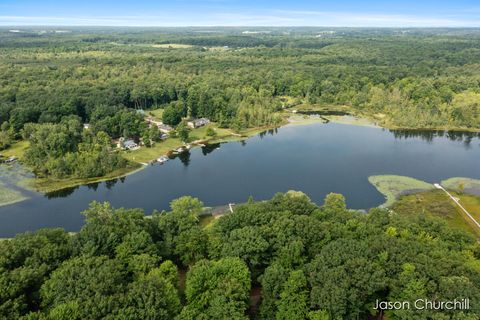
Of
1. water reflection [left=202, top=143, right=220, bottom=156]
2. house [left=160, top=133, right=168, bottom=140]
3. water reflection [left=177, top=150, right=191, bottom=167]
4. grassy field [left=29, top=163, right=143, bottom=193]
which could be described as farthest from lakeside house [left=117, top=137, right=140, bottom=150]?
water reflection [left=202, top=143, right=220, bottom=156]

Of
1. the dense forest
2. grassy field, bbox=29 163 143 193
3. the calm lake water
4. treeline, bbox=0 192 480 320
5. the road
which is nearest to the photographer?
treeline, bbox=0 192 480 320

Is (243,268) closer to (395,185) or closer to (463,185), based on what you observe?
(395,185)

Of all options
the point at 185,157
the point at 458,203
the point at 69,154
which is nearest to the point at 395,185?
the point at 458,203

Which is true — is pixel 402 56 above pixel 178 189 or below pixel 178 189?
above

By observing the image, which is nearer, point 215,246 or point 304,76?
point 215,246

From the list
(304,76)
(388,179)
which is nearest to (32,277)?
(388,179)

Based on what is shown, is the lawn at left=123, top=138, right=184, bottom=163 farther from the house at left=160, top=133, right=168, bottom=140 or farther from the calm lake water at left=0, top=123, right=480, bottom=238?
the calm lake water at left=0, top=123, right=480, bottom=238

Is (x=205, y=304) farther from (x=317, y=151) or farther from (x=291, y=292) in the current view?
(x=317, y=151)
